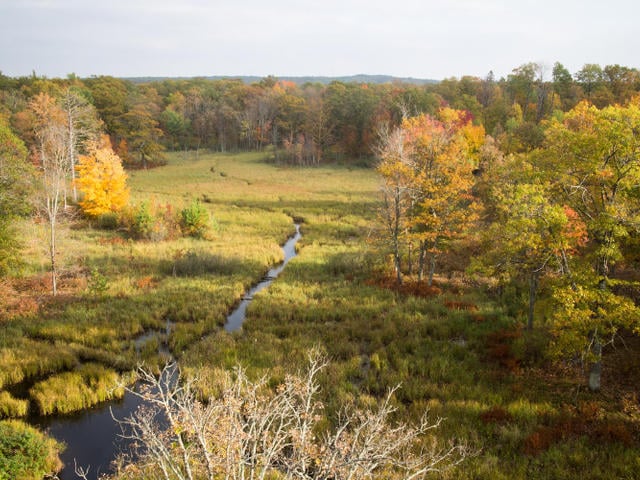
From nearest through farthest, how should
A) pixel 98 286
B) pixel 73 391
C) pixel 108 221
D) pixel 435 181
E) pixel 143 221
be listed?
pixel 73 391 → pixel 98 286 → pixel 435 181 → pixel 143 221 → pixel 108 221

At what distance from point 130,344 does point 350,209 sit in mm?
29480

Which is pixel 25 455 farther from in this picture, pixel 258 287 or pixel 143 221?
pixel 143 221

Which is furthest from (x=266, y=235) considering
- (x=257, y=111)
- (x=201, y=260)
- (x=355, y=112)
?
(x=257, y=111)

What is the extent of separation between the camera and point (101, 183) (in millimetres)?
33844

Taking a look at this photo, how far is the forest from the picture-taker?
29.4ft

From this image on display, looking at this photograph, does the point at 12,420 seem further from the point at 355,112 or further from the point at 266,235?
the point at 355,112

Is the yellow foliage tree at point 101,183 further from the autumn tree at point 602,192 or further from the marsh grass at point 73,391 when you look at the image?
the autumn tree at point 602,192

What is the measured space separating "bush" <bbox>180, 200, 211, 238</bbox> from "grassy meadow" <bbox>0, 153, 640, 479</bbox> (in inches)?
55.3

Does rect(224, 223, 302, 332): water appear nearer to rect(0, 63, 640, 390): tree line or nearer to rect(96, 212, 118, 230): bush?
rect(0, 63, 640, 390): tree line

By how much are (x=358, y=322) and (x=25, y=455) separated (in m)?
12.3

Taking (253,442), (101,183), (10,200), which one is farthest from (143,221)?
(253,442)

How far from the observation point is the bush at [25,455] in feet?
31.0

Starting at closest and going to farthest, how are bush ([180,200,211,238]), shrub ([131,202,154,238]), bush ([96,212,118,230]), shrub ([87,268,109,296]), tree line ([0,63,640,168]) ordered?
shrub ([87,268,109,296]) < shrub ([131,202,154,238]) < bush ([180,200,211,238]) < bush ([96,212,118,230]) < tree line ([0,63,640,168])

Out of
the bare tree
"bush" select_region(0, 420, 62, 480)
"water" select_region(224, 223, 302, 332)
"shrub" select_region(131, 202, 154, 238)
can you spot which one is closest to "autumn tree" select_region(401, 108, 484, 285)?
"water" select_region(224, 223, 302, 332)
